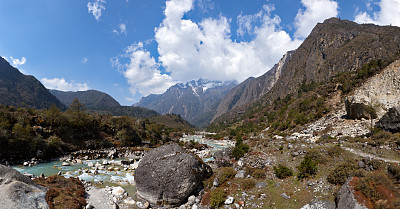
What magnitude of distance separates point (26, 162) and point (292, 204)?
38.1 meters

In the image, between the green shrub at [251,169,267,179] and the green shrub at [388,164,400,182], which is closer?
the green shrub at [388,164,400,182]

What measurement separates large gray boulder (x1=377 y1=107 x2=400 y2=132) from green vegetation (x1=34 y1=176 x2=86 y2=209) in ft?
107

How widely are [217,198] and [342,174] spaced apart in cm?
899

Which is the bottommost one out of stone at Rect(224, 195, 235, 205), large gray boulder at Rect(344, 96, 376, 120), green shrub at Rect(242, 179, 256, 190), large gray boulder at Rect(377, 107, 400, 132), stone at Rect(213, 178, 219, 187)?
stone at Rect(224, 195, 235, 205)

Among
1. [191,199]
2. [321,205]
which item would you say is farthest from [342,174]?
[191,199]

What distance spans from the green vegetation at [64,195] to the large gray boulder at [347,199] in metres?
17.7

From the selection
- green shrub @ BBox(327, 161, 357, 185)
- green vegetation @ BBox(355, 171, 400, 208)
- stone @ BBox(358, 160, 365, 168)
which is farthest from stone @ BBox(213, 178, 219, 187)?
stone @ BBox(358, 160, 365, 168)

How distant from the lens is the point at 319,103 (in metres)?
47.1

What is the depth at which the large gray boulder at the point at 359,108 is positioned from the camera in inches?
1056

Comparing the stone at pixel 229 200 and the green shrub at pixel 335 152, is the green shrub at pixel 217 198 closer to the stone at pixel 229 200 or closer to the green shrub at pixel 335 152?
the stone at pixel 229 200

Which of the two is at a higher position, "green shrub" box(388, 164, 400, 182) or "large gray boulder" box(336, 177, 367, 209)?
"green shrub" box(388, 164, 400, 182)

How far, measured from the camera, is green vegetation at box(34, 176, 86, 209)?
12.8m

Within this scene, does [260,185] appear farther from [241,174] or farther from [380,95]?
[380,95]

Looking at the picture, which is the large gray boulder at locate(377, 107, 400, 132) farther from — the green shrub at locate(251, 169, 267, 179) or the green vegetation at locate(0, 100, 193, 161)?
the green vegetation at locate(0, 100, 193, 161)
